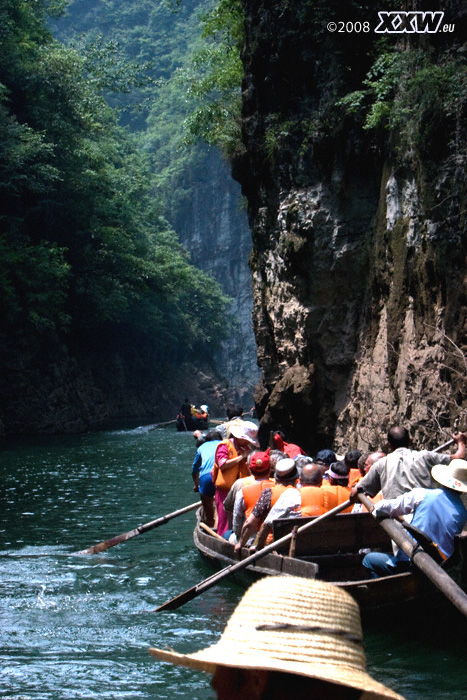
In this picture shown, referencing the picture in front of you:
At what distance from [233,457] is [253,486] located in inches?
50.4

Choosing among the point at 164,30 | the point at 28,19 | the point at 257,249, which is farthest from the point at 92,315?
the point at 164,30

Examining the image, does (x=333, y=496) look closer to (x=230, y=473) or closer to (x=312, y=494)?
(x=312, y=494)

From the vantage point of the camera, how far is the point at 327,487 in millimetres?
7883

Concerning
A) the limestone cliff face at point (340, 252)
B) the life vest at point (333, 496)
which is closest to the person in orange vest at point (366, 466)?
the life vest at point (333, 496)

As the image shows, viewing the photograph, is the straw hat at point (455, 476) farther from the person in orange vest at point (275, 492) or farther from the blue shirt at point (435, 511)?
the person in orange vest at point (275, 492)

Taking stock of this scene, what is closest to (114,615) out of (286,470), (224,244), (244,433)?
(286,470)

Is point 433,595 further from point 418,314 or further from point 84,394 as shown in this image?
point 84,394

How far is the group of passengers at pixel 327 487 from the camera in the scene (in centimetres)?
643

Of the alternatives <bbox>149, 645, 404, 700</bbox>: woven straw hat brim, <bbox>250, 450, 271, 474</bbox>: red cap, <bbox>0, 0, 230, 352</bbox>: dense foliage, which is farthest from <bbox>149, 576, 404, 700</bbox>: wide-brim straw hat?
<bbox>0, 0, 230, 352</bbox>: dense foliage

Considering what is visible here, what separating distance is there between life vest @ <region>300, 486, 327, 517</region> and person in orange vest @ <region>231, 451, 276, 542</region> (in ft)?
1.19

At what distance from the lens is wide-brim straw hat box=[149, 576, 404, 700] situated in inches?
70.2

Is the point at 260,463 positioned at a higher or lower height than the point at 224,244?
lower

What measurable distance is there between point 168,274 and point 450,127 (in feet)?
95.2

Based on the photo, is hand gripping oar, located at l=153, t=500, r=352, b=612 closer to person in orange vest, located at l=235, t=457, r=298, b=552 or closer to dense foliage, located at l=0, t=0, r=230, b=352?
person in orange vest, located at l=235, t=457, r=298, b=552
